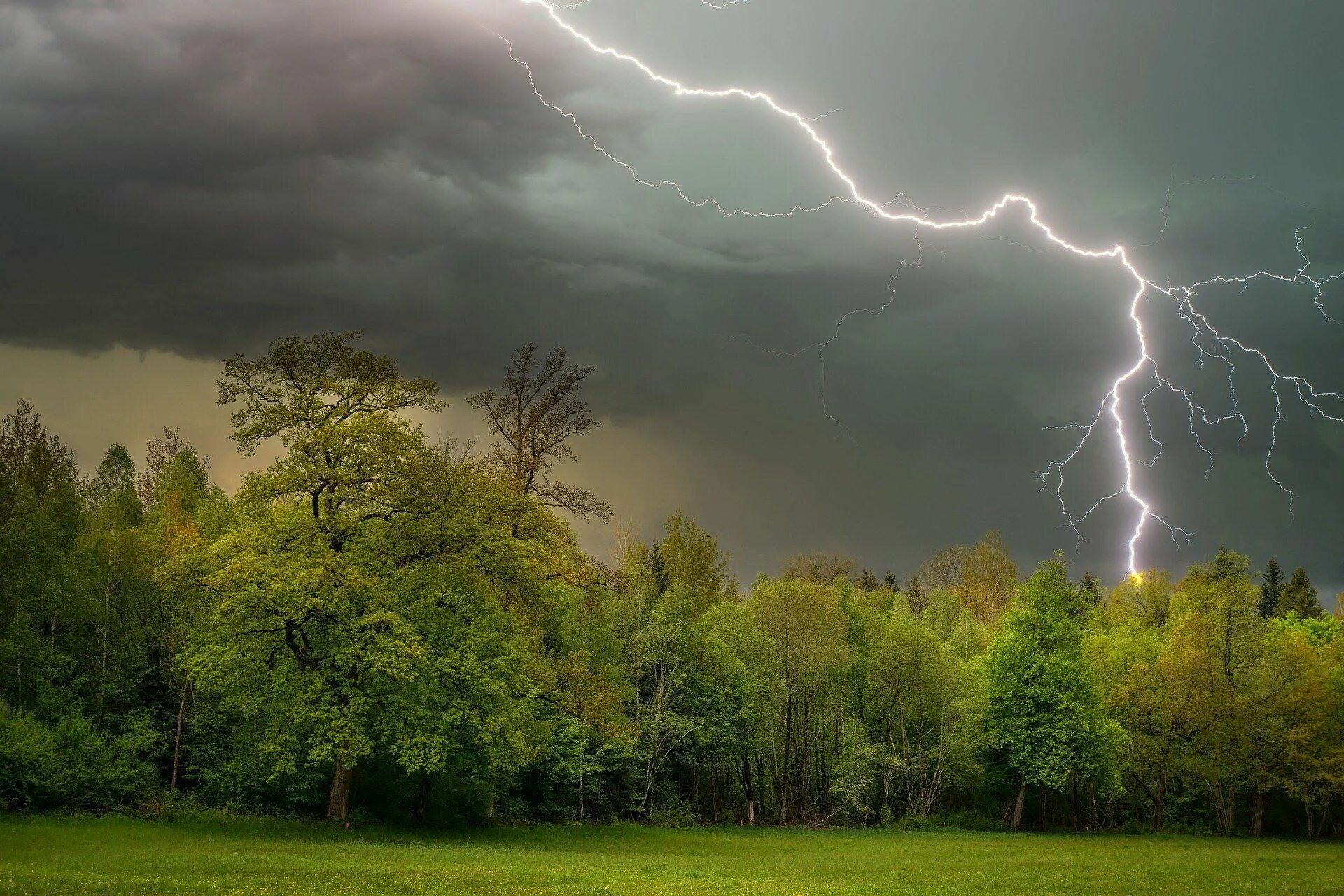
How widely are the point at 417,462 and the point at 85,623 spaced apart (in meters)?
17.9

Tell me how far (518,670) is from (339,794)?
7958mm

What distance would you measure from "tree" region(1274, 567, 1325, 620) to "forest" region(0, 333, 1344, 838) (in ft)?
70.9

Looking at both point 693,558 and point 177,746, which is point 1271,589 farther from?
point 177,746

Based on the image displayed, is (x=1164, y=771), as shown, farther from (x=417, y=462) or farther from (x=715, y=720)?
(x=417, y=462)

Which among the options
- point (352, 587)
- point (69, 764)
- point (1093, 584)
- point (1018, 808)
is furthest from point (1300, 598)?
point (69, 764)

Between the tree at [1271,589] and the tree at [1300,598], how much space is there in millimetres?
653

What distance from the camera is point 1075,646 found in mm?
64250

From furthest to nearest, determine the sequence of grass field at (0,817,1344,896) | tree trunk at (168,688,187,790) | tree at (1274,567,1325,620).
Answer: tree at (1274,567,1325,620) → tree trunk at (168,688,187,790) → grass field at (0,817,1344,896)

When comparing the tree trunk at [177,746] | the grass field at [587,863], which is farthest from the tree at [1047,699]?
the tree trunk at [177,746]

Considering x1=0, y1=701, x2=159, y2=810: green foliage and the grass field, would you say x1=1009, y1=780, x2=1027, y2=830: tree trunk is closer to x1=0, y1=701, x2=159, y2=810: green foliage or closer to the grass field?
the grass field

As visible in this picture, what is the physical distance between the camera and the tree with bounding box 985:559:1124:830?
2422 inches

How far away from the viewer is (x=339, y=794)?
38594 millimetres

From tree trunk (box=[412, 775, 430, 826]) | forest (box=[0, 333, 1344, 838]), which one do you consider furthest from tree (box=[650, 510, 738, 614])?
tree trunk (box=[412, 775, 430, 826])

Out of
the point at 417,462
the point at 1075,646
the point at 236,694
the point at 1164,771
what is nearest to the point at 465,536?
the point at 417,462
